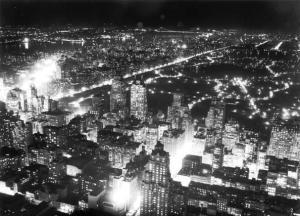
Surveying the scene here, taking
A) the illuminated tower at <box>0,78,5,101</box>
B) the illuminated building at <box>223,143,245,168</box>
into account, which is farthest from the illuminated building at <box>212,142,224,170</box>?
the illuminated tower at <box>0,78,5,101</box>

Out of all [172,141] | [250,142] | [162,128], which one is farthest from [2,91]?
[250,142]

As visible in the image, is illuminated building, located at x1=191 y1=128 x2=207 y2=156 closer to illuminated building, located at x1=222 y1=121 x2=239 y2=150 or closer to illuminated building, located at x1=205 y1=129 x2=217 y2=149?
illuminated building, located at x1=205 y1=129 x2=217 y2=149

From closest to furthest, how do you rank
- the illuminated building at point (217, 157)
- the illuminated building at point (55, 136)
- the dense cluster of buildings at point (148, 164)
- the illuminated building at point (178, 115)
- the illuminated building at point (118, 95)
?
the dense cluster of buildings at point (148, 164) < the illuminated building at point (217, 157) < the illuminated building at point (55, 136) < the illuminated building at point (178, 115) < the illuminated building at point (118, 95)

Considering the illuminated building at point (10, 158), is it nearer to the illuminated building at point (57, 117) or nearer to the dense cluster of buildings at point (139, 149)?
the dense cluster of buildings at point (139, 149)

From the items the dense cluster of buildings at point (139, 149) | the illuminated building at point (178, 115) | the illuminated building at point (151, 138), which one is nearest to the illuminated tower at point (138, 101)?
the dense cluster of buildings at point (139, 149)

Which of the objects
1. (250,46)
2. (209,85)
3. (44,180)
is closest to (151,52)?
(209,85)

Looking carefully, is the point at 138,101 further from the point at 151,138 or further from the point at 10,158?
the point at 10,158

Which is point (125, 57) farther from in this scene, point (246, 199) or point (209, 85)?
point (246, 199)
